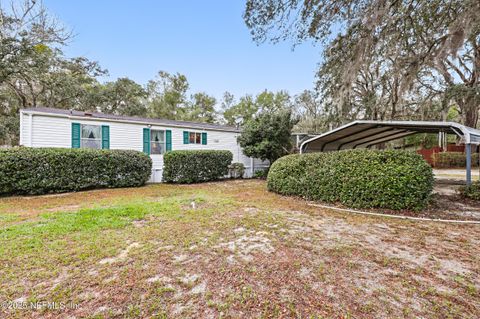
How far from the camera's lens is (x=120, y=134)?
A: 34.1 ft

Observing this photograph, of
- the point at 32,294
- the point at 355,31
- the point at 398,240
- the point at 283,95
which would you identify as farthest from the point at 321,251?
the point at 283,95

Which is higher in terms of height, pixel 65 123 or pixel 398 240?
pixel 65 123

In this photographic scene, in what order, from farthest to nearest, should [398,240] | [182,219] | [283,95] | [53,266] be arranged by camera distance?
[283,95], [182,219], [398,240], [53,266]

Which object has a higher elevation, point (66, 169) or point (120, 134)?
point (120, 134)

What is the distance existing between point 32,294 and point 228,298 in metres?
1.80

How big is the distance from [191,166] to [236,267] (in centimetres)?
816

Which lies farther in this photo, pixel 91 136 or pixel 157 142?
pixel 157 142

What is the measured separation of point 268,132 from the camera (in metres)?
11.4

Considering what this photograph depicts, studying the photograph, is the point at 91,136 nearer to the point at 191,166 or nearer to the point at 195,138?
the point at 191,166

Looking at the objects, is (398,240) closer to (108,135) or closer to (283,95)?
(108,135)

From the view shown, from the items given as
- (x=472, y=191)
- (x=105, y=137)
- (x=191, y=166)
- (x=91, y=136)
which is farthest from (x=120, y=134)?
(x=472, y=191)

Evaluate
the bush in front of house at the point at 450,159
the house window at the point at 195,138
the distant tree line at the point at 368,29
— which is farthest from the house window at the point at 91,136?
the bush in front of house at the point at 450,159

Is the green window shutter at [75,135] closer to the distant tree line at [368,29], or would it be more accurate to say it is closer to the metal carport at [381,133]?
the distant tree line at [368,29]

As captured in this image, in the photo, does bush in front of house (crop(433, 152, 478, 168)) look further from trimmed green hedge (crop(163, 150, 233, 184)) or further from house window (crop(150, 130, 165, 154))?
house window (crop(150, 130, 165, 154))
